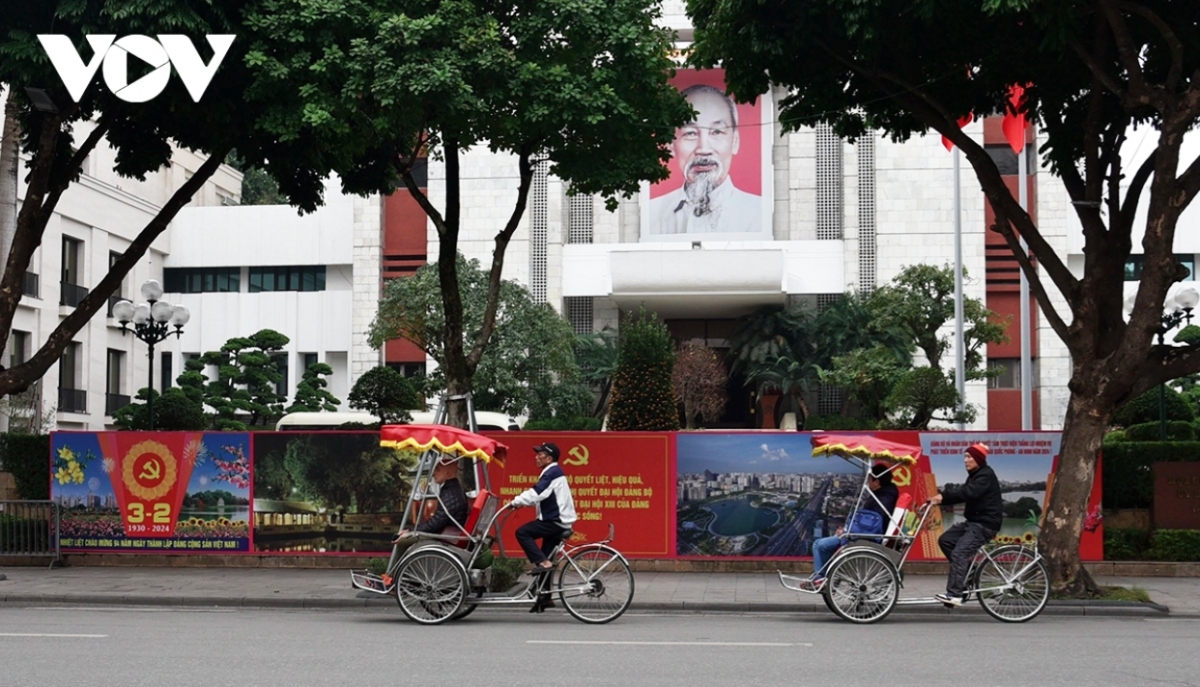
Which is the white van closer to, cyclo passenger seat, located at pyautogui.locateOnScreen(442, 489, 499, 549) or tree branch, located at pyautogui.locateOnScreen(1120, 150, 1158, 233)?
tree branch, located at pyautogui.locateOnScreen(1120, 150, 1158, 233)

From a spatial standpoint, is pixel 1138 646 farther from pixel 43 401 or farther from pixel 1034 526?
pixel 43 401

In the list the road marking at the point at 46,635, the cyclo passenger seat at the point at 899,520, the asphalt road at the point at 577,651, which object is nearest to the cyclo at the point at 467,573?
the asphalt road at the point at 577,651

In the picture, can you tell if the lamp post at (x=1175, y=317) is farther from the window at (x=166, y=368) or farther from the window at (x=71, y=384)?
the window at (x=166, y=368)

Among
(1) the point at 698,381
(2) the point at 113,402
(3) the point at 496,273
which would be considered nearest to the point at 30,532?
(3) the point at 496,273

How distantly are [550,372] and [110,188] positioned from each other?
17434 mm

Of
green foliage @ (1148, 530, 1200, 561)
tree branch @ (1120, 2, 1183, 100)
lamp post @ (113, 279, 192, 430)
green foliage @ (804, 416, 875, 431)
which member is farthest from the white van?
tree branch @ (1120, 2, 1183, 100)

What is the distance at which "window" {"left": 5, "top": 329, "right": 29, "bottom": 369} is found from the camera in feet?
146

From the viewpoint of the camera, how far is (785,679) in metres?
9.79

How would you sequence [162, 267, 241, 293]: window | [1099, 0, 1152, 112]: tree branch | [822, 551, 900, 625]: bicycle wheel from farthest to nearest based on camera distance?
[162, 267, 241, 293]: window < [1099, 0, 1152, 112]: tree branch < [822, 551, 900, 625]: bicycle wheel

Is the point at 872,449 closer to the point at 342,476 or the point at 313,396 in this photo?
the point at 342,476

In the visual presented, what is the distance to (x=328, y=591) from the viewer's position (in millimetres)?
18000

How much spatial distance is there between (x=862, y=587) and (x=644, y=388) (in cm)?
2144

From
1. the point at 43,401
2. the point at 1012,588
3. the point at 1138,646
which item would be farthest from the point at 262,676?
the point at 43,401

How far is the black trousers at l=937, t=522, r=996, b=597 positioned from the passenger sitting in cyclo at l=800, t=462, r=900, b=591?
0.69m
